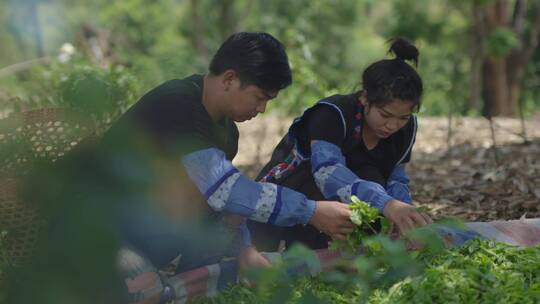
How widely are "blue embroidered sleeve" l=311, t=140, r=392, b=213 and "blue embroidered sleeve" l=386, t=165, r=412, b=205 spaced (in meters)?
0.32

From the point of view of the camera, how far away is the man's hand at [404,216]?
2600mm

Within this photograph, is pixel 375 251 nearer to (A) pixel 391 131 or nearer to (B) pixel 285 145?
(A) pixel 391 131

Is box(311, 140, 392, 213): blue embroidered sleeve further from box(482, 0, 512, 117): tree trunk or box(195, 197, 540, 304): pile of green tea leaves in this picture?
box(482, 0, 512, 117): tree trunk

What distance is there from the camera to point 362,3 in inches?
1064

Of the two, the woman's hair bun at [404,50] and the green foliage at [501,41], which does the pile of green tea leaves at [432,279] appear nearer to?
the woman's hair bun at [404,50]

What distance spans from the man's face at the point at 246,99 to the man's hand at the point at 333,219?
0.38 m

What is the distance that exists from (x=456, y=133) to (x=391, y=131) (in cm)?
391

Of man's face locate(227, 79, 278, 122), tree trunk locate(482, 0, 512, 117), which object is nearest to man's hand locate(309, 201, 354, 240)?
man's face locate(227, 79, 278, 122)

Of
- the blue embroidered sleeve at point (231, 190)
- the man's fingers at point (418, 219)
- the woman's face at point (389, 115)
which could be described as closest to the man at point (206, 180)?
the blue embroidered sleeve at point (231, 190)

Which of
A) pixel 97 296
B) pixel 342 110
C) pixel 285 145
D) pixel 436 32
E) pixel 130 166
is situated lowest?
pixel 436 32

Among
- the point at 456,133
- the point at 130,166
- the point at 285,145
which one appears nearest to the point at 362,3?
the point at 456,133

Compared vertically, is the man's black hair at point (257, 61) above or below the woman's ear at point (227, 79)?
above

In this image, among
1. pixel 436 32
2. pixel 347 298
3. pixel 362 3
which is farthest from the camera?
pixel 362 3

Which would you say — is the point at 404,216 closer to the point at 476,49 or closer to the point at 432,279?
the point at 432,279
